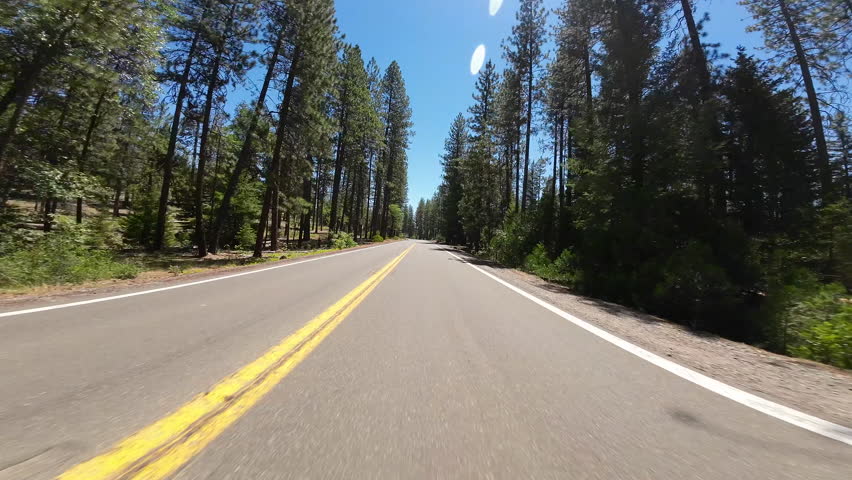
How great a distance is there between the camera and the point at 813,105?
48.7 ft

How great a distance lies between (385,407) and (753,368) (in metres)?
4.30

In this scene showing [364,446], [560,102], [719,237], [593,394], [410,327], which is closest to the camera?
[364,446]

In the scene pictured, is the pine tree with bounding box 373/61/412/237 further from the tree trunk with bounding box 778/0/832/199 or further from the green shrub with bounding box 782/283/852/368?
the green shrub with bounding box 782/283/852/368

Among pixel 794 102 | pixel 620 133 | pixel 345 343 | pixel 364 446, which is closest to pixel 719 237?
pixel 620 133

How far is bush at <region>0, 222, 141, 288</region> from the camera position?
22.4 ft

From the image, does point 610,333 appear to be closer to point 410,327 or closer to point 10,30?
point 410,327

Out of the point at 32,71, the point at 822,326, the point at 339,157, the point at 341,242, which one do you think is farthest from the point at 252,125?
the point at 822,326

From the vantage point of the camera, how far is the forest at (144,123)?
31.5 ft

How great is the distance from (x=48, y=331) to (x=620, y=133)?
15.1 m

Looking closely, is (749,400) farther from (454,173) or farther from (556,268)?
(454,173)

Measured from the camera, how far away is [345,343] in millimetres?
4004

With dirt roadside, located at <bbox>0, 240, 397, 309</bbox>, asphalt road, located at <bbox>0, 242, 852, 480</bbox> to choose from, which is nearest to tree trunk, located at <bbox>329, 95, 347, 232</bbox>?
dirt roadside, located at <bbox>0, 240, 397, 309</bbox>

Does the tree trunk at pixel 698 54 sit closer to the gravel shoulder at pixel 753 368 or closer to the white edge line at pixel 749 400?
the gravel shoulder at pixel 753 368

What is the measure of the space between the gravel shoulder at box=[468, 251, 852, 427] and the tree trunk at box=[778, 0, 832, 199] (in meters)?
12.8
